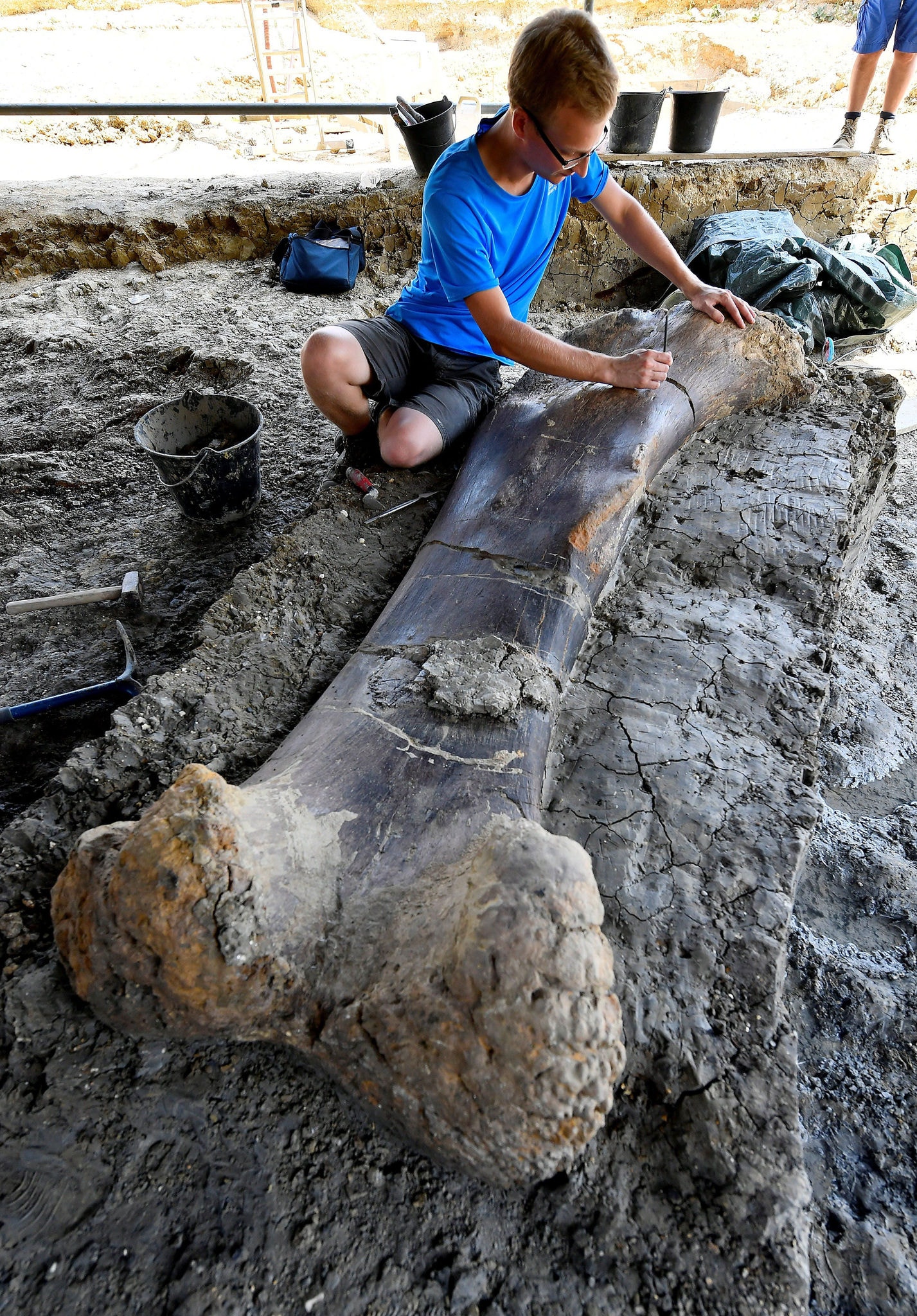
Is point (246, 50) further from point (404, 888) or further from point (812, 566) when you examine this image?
point (404, 888)

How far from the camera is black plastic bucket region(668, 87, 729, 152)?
4.48 m

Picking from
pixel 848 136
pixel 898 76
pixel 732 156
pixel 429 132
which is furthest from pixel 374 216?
pixel 898 76

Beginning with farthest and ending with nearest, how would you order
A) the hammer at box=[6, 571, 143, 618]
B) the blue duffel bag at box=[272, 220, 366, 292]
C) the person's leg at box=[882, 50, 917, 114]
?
the person's leg at box=[882, 50, 917, 114], the blue duffel bag at box=[272, 220, 366, 292], the hammer at box=[6, 571, 143, 618]

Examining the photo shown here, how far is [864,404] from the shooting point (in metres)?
2.59

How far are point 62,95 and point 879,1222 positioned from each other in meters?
13.9

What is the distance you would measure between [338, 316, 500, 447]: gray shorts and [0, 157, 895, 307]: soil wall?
2184 mm

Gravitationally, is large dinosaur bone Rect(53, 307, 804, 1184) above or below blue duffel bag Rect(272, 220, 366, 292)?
above

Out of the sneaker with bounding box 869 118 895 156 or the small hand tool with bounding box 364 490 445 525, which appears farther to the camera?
the sneaker with bounding box 869 118 895 156

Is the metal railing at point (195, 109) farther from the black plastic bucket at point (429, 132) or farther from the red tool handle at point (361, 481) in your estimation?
the red tool handle at point (361, 481)

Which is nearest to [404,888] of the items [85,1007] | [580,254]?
[85,1007]

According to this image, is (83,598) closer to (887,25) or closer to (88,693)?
(88,693)

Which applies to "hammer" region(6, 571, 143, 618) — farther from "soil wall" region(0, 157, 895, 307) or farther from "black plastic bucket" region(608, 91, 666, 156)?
"black plastic bucket" region(608, 91, 666, 156)

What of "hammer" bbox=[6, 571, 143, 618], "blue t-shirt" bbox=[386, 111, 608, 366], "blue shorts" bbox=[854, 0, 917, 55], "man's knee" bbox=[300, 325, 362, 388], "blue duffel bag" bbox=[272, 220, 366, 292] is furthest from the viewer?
"blue shorts" bbox=[854, 0, 917, 55]

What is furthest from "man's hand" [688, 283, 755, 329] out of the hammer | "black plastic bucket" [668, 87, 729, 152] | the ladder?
the ladder
